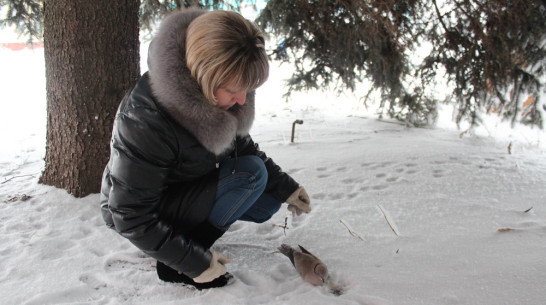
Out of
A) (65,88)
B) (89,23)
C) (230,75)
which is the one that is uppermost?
(89,23)

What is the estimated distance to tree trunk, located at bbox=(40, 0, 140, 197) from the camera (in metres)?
2.25

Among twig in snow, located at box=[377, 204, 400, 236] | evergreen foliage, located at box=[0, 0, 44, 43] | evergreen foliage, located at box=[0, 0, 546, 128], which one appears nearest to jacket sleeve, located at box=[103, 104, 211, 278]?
twig in snow, located at box=[377, 204, 400, 236]

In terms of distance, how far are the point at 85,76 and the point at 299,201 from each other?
156 centimetres

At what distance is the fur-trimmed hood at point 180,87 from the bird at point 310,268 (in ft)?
2.34

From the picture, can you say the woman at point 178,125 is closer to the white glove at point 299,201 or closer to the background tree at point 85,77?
the white glove at point 299,201

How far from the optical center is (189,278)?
160cm

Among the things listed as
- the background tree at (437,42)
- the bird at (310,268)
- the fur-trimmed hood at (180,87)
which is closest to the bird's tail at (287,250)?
the bird at (310,268)

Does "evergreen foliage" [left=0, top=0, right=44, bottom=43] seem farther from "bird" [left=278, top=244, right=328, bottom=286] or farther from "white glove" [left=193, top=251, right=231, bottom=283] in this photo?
"bird" [left=278, top=244, right=328, bottom=286]

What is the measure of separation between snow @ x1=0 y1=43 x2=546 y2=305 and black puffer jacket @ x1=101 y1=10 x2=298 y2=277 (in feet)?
1.05

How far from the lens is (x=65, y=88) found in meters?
2.30

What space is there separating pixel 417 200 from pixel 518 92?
5.76 feet

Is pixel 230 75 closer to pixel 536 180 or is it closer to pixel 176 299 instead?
pixel 176 299

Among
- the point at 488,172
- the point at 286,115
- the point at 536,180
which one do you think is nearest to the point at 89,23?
the point at 488,172

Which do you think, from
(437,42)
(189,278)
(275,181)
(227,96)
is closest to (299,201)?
(275,181)
